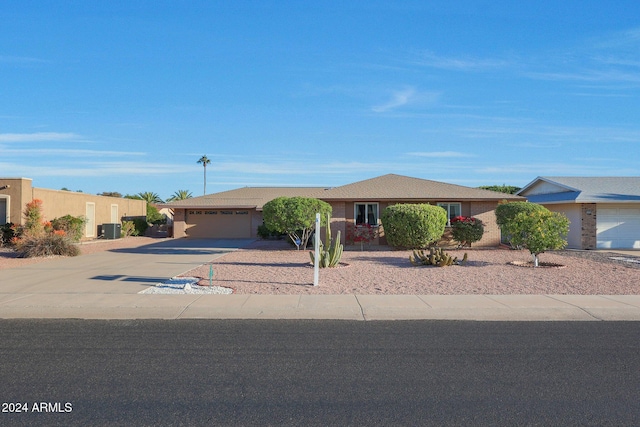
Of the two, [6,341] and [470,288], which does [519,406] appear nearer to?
[6,341]

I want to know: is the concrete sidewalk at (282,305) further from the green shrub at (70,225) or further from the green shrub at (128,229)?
the green shrub at (128,229)

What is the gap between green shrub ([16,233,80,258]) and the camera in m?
20.7

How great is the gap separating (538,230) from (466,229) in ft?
23.4

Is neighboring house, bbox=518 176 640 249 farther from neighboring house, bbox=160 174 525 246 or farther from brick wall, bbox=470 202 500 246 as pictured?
brick wall, bbox=470 202 500 246

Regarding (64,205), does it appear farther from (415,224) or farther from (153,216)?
(415,224)

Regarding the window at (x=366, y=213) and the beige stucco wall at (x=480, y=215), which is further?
the window at (x=366, y=213)

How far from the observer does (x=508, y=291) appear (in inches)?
Result: 494

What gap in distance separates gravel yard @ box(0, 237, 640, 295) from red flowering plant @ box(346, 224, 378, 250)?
264cm

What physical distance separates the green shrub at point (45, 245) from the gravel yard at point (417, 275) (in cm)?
72

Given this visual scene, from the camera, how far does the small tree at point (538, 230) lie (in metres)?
17.0

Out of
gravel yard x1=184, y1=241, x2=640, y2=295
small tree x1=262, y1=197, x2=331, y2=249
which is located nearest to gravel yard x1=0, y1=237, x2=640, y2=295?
gravel yard x1=184, y1=241, x2=640, y2=295

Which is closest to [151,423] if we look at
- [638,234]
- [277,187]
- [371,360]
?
[371,360]

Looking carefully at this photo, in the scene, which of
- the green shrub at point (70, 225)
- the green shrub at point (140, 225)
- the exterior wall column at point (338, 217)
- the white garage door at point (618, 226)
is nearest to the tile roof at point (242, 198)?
the green shrub at point (140, 225)

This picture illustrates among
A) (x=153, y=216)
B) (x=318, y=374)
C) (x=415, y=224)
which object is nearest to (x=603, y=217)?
(x=415, y=224)
